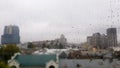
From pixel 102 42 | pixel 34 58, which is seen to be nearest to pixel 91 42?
pixel 102 42

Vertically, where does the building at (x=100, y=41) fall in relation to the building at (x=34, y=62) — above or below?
above

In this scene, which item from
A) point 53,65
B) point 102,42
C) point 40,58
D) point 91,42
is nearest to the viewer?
point 53,65

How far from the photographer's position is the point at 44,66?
50.7 meters

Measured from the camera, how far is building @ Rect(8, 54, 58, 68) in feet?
163

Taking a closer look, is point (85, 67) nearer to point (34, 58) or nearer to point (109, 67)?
point (109, 67)

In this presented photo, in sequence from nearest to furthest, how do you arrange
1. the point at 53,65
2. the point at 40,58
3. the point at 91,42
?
the point at 53,65 → the point at 40,58 → the point at 91,42

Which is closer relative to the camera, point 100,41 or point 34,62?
point 34,62

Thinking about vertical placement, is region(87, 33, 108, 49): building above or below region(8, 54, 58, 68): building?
above

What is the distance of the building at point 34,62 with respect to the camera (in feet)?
163

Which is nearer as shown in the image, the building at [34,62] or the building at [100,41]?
the building at [34,62]

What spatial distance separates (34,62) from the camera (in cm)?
5225

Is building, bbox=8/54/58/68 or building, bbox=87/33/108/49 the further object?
building, bbox=87/33/108/49

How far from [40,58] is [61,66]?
4449 millimetres

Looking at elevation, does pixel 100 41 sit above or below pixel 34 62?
above
